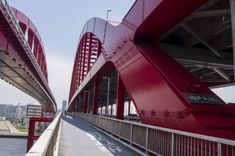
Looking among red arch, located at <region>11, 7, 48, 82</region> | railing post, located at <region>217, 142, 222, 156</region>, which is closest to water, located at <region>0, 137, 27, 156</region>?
red arch, located at <region>11, 7, 48, 82</region>

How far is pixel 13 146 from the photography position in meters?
49.5

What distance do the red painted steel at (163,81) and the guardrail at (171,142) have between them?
0.60 metres

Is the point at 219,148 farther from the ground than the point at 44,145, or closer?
closer

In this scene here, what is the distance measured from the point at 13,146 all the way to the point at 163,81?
160ft

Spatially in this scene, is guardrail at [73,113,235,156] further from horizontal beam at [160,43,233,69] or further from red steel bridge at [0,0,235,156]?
horizontal beam at [160,43,233,69]

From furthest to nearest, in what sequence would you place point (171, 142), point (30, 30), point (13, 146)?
1. point (13, 146)
2. point (30, 30)
3. point (171, 142)

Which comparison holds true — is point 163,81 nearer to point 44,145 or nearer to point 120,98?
point 44,145

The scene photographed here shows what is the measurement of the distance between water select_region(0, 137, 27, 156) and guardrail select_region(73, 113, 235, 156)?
3754cm

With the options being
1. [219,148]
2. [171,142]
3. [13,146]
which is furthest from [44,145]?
[13,146]

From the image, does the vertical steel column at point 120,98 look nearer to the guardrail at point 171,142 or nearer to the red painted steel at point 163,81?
the red painted steel at point 163,81

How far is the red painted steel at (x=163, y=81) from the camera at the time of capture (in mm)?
6918

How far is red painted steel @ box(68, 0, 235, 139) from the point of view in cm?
692

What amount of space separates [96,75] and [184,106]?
18.9 meters

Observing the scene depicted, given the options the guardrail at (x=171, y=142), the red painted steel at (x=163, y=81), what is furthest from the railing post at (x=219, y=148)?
the red painted steel at (x=163, y=81)
